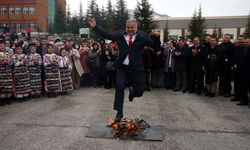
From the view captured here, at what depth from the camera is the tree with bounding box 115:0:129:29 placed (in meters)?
49.9

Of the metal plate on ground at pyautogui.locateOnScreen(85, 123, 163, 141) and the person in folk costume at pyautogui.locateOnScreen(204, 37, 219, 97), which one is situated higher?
the person in folk costume at pyautogui.locateOnScreen(204, 37, 219, 97)

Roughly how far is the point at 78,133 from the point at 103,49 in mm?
7097

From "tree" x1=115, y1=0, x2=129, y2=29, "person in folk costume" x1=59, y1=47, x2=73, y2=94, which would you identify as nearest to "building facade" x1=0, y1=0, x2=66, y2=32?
"tree" x1=115, y1=0, x2=129, y2=29

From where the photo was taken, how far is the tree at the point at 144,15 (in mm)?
27781

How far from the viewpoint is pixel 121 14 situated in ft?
171

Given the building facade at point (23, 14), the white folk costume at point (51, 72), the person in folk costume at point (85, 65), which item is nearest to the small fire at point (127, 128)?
the white folk costume at point (51, 72)

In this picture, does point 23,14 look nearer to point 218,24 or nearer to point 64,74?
point 218,24

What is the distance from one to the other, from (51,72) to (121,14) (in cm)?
4280

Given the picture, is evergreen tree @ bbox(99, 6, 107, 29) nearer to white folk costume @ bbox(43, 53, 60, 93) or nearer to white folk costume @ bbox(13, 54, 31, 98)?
white folk costume @ bbox(43, 53, 60, 93)

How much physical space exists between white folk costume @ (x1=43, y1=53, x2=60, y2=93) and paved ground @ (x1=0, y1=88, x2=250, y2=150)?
1.24 feet

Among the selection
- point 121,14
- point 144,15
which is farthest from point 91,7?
point 144,15

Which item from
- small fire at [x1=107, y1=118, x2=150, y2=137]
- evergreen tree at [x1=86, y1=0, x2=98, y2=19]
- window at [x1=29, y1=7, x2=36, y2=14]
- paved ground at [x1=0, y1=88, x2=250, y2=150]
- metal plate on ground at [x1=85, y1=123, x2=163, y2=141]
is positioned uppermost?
window at [x1=29, y1=7, x2=36, y2=14]

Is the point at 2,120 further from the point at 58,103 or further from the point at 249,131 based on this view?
the point at 249,131

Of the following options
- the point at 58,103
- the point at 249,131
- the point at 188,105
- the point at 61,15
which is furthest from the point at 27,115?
the point at 61,15
